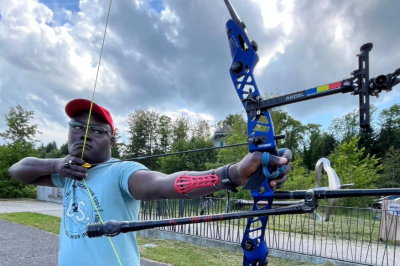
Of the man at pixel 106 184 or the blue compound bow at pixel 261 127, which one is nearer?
the blue compound bow at pixel 261 127

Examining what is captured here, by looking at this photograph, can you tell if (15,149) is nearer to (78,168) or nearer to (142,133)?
(142,133)

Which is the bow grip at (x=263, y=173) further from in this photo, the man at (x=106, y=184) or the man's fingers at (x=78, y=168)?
the man's fingers at (x=78, y=168)

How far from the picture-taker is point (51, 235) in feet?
25.8

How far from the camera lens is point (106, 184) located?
174cm

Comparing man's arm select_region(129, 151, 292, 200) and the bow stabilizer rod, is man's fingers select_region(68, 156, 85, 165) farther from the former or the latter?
the bow stabilizer rod

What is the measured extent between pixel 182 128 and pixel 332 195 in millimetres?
32554

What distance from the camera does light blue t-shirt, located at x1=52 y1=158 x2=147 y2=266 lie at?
1662 mm

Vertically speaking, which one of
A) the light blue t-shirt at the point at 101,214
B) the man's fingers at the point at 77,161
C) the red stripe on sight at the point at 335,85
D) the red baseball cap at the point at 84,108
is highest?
the red stripe on sight at the point at 335,85

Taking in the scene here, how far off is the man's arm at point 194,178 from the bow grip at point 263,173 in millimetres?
20

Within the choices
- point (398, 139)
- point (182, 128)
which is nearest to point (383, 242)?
point (398, 139)

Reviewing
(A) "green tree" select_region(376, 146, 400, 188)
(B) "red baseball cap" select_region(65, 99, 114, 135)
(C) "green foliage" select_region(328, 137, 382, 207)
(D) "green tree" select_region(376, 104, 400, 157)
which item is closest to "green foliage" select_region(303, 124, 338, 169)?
(D) "green tree" select_region(376, 104, 400, 157)

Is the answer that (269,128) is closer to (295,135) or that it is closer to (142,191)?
(142,191)

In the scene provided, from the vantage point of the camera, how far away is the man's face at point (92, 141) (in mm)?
1891

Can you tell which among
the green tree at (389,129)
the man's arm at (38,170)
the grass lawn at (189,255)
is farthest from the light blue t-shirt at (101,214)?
the green tree at (389,129)
